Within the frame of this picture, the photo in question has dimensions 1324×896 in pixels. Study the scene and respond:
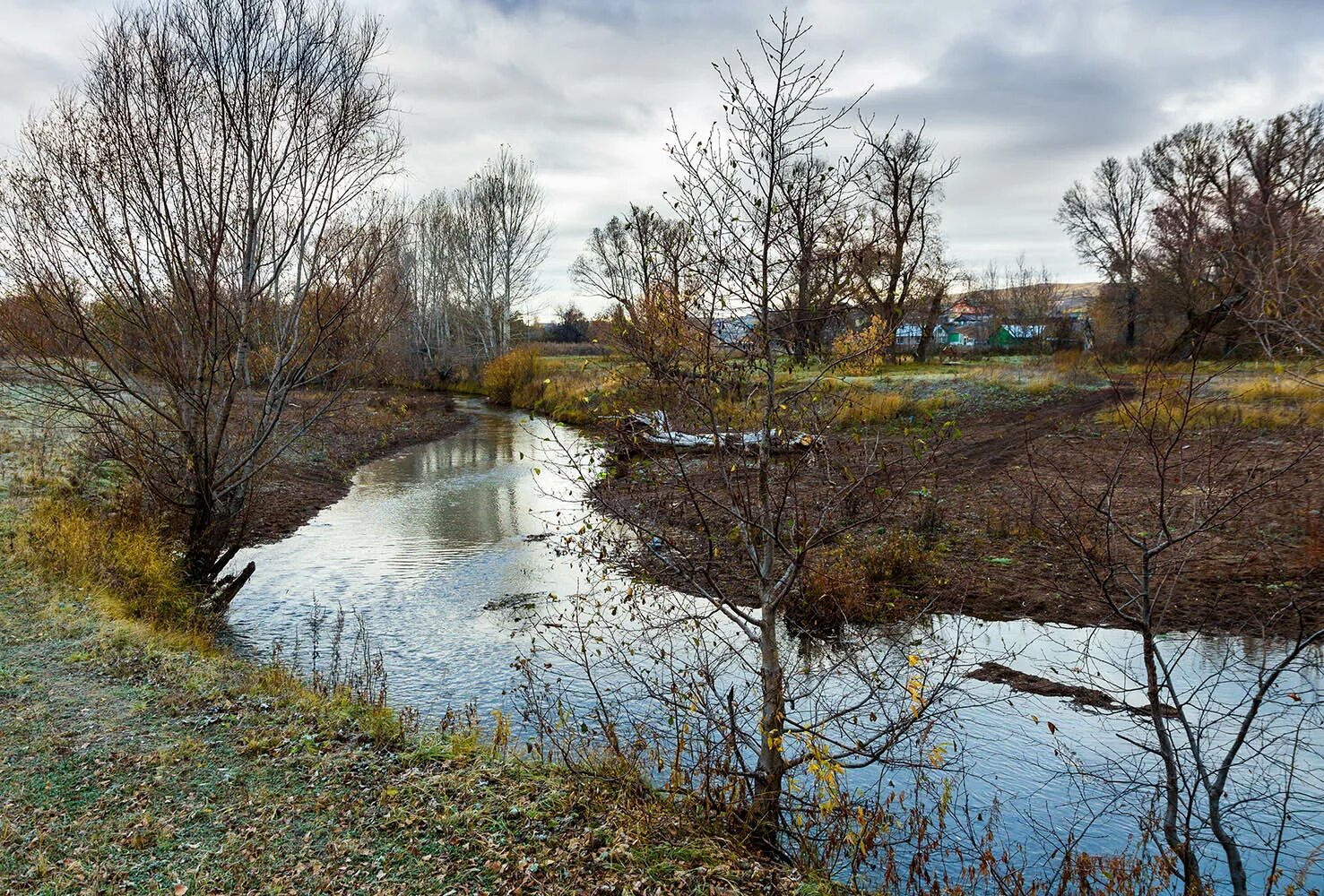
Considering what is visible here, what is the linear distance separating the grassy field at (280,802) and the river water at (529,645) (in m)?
1.57

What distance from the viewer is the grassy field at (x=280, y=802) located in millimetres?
3979

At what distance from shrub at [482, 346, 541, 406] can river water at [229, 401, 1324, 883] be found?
21960mm

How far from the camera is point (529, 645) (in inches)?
338

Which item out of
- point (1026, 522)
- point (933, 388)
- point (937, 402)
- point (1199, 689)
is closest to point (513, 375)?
point (933, 388)

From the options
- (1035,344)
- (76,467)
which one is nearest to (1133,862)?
(76,467)

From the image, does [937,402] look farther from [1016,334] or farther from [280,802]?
[1016,334]

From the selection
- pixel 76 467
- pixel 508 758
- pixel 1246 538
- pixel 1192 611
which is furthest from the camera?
pixel 76 467

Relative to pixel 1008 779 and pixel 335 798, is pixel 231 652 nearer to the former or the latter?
pixel 335 798

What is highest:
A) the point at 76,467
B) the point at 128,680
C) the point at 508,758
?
the point at 76,467

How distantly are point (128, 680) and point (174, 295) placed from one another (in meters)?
4.89

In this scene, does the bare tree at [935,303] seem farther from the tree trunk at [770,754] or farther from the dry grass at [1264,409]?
the tree trunk at [770,754]

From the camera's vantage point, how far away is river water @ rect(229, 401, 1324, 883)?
559cm

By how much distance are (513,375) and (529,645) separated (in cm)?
3153

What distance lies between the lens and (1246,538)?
10.4 metres
